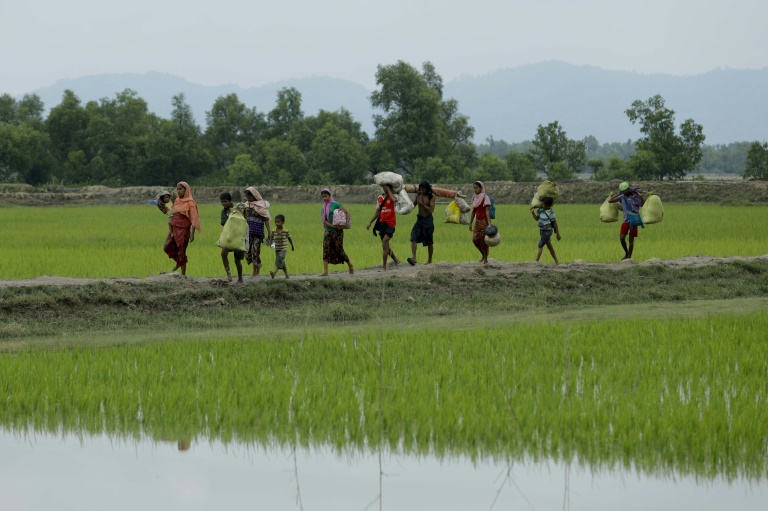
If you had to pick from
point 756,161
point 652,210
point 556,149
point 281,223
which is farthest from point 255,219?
point 556,149

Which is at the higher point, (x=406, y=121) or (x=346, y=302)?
(x=406, y=121)

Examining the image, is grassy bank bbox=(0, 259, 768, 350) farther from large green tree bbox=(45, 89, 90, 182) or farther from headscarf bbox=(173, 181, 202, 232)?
large green tree bbox=(45, 89, 90, 182)

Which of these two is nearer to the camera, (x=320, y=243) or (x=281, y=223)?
(x=281, y=223)

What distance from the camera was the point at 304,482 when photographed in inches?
179

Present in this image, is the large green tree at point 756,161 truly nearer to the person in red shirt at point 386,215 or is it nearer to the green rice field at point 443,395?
the person in red shirt at point 386,215

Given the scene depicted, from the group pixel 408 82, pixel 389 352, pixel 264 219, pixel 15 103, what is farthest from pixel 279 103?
pixel 389 352

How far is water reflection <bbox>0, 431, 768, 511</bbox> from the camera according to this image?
4.20 meters

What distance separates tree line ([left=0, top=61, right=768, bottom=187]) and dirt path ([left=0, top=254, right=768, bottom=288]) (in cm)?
3471

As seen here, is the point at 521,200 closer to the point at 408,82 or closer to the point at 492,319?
the point at 408,82

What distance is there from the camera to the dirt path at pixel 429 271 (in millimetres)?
10659

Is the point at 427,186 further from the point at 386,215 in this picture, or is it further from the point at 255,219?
the point at 255,219

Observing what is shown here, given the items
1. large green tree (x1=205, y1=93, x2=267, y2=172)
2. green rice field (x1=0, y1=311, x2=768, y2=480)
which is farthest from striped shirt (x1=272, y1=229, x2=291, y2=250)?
large green tree (x1=205, y1=93, x2=267, y2=172)

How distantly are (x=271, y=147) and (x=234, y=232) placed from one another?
46290 mm

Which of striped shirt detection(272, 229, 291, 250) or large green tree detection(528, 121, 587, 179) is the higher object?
large green tree detection(528, 121, 587, 179)
